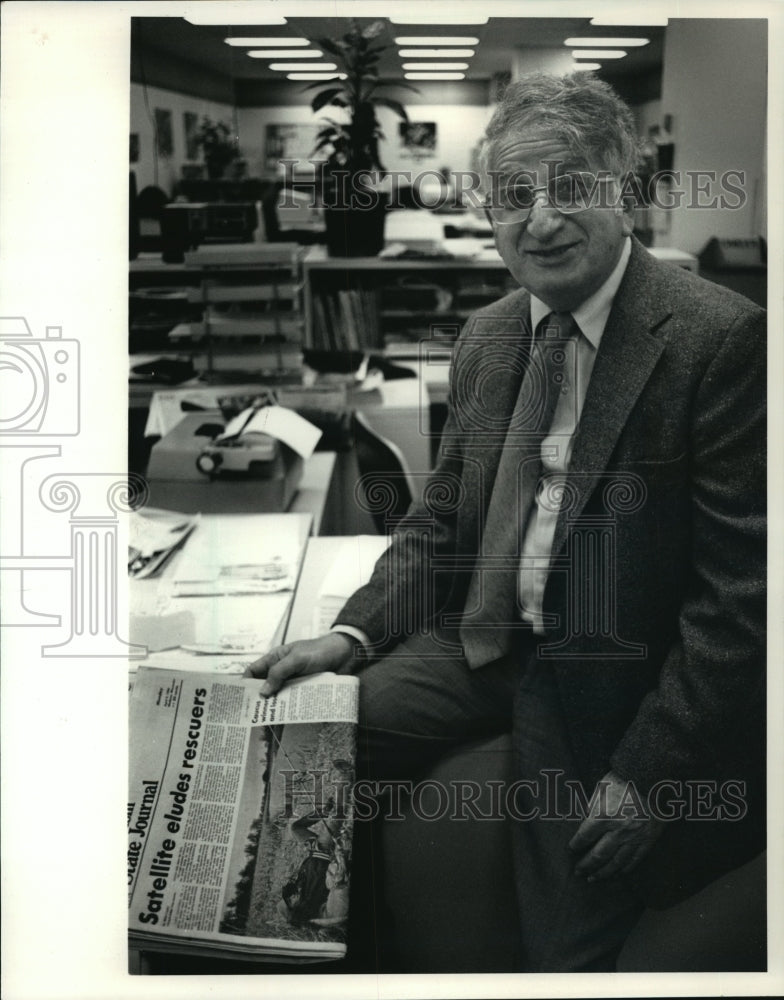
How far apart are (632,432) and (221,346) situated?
64 centimetres

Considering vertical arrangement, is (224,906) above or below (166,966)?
above

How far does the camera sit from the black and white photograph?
5.52ft

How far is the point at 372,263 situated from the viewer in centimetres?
174

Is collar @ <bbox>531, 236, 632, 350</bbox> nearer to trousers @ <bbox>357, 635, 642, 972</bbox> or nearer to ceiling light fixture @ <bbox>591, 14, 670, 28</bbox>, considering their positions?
ceiling light fixture @ <bbox>591, 14, 670, 28</bbox>

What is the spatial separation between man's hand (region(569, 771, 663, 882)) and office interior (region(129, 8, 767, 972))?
0.11m

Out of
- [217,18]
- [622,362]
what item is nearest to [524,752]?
[622,362]

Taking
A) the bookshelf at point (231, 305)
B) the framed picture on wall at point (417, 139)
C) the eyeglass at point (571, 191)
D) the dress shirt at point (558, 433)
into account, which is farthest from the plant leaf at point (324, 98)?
the dress shirt at point (558, 433)

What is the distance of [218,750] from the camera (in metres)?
1.75

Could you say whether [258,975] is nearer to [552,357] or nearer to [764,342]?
[552,357]

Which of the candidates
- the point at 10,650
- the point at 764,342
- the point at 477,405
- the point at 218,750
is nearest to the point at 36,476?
the point at 10,650

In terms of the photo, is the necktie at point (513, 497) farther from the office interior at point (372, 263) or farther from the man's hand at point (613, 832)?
the man's hand at point (613, 832)

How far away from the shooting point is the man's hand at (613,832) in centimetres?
173

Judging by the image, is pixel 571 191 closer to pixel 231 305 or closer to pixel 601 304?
pixel 601 304

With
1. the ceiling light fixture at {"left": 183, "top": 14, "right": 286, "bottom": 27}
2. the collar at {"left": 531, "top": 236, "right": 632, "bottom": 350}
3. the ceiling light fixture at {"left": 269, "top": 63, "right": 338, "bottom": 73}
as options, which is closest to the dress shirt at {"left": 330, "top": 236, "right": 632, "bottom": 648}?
the collar at {"left": 531, "top": 236, "right": 632, "bottom": 350}
